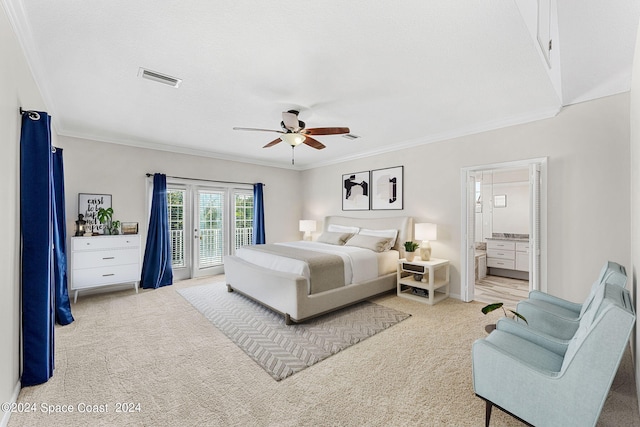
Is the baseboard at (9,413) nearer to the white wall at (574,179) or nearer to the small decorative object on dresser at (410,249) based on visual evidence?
the small decorative object on dresser at (410,249)

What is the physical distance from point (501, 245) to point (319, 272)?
4.27m

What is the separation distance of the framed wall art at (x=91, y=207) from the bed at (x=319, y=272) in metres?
2.12

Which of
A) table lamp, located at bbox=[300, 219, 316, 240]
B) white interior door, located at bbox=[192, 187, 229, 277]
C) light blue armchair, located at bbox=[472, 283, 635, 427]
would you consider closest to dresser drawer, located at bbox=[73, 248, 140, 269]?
white interior door, located at bbox=[192, 187, 229, 277]

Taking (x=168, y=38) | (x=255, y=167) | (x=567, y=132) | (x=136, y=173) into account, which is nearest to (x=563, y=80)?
(x=567, y=132)

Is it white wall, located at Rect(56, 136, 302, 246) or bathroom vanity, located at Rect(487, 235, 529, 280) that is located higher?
white wall, located at Rect(56, 136, 302, 246)

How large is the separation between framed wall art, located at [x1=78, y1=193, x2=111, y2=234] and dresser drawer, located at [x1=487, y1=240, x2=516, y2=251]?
283 inches

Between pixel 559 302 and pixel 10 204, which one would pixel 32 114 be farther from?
pixel 559 302

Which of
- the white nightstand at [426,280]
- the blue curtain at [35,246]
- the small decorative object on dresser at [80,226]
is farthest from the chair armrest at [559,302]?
the small decorative object on dresser at [80,226]

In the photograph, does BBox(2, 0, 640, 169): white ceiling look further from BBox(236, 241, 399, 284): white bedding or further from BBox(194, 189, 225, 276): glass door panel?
BBox(194, 189, 225, 276): glass door panel

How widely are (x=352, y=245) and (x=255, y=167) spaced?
3.05 meters

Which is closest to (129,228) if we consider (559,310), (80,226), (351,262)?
(80,226)

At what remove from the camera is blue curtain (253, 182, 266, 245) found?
6.30 meters

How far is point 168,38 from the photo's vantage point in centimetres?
202

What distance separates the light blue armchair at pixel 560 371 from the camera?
4.23ft
